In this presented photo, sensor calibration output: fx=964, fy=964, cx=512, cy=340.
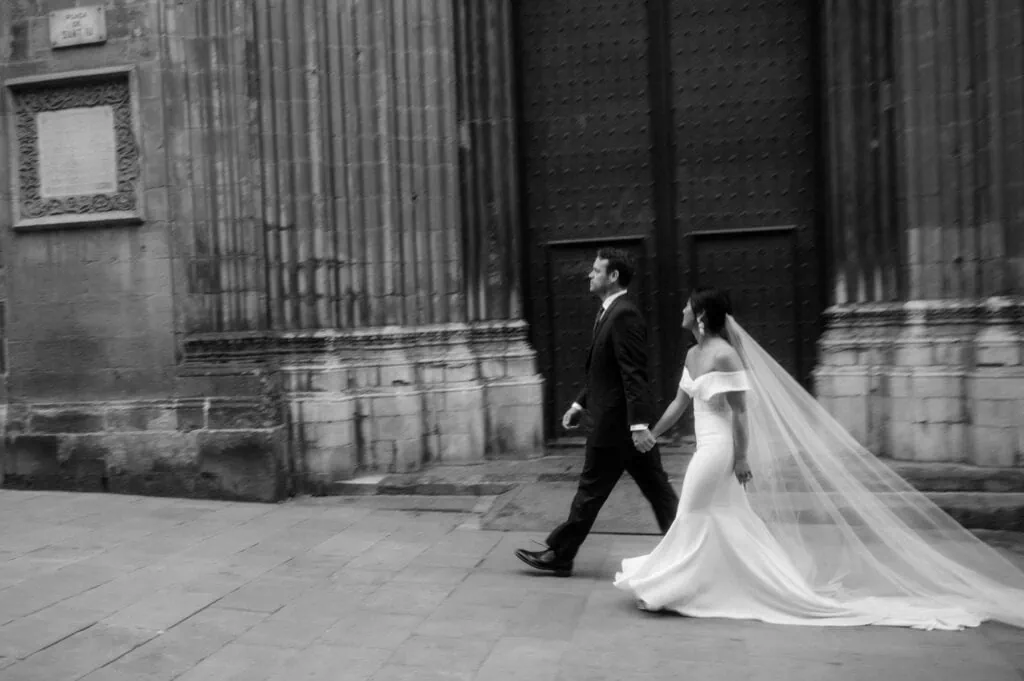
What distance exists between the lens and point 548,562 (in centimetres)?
579

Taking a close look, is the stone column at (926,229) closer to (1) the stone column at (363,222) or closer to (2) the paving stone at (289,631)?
(1) the stone column at (363,222)

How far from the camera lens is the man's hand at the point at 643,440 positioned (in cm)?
536

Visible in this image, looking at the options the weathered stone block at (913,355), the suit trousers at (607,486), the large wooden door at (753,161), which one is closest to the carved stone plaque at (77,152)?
the large wooden door at (753,161)

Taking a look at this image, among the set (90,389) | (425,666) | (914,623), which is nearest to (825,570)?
(914,623)

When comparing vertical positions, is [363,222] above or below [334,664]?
above

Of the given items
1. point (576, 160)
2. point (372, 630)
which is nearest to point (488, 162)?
point (576, 160)

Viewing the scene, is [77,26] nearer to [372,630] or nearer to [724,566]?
[372,630]

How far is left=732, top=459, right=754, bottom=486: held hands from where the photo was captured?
16.6ft

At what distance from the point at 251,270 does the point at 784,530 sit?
537cm

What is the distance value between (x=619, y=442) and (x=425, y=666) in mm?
1877

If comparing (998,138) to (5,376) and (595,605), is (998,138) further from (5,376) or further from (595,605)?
(5,376)

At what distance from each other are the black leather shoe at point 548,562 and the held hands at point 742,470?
4.13 ft

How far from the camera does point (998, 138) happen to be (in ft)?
25.5

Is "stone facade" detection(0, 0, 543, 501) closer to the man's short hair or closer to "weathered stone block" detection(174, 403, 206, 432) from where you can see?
"weathered stone block" detection(174, 403, 206, 432)
